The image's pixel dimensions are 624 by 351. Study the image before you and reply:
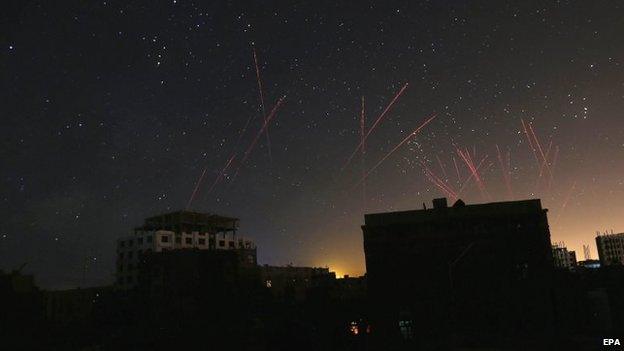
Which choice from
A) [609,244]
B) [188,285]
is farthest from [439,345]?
[609,244]

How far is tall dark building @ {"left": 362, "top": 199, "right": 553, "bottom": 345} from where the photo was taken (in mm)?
40719

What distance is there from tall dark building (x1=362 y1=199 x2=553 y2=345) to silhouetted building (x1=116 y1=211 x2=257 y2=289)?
63915mm

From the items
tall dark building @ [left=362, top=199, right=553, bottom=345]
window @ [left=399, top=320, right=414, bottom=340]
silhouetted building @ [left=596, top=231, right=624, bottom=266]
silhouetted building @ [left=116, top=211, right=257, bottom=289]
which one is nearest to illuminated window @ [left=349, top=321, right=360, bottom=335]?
tall dark building @ [left=362, top=199, right=553, bottom=345]

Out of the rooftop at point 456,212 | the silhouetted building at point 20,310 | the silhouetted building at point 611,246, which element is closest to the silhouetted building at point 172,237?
the silhouetted building at point 20,310

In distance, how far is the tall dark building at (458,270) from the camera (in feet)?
134

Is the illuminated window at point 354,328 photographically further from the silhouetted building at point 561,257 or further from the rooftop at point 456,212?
the silhouetted building at point 561,257

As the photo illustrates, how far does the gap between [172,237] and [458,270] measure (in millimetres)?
79458

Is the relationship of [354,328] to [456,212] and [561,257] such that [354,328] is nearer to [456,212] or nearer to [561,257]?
[456,212]

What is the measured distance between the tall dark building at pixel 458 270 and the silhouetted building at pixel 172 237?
63915 mm

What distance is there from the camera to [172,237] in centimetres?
10988

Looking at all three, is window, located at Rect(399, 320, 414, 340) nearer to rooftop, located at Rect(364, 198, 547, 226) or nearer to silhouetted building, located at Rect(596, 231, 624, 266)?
rooftop, located at Rect(364, 198, 547, 226)

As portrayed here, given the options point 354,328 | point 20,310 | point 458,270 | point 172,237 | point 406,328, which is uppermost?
point 172,237

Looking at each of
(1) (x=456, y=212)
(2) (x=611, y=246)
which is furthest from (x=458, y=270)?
(2) (x=611, y=246)

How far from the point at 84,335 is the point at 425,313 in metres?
33.2
